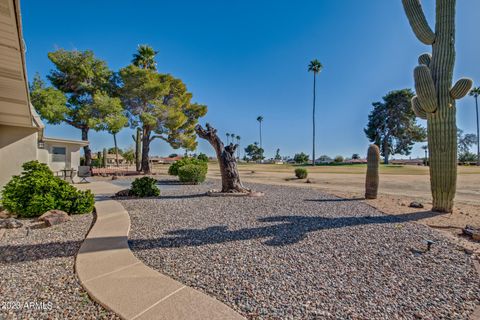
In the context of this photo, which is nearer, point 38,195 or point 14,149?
point 38,195

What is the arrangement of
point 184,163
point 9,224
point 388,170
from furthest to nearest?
point 388,170, point 184,163, point 9,224

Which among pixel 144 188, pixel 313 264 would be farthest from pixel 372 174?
pixel 144 188

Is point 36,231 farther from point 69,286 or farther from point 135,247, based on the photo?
point 69,286

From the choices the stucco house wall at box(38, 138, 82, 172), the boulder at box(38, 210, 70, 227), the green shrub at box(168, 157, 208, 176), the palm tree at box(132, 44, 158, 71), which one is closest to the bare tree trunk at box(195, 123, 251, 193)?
the green shrub at box(168, 157, 208, 176)

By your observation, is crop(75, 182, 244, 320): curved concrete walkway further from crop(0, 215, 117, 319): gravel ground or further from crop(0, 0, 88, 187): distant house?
crop(0, 0, 88, 187): distant house

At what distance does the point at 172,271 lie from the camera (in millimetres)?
2607

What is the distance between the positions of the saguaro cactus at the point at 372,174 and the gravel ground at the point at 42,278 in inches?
374

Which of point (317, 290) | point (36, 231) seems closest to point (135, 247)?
point (36, 231)

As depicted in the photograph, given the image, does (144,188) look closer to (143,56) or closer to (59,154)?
(59,154)

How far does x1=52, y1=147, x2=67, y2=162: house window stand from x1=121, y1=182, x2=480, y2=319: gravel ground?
10095mm

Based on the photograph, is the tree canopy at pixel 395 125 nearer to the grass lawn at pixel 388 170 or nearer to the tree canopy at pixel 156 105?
the grass lawn at pixel 388 170

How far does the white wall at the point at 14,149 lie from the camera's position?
5.92m

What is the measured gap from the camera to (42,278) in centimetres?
239

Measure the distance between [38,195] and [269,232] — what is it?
17.0 ft
